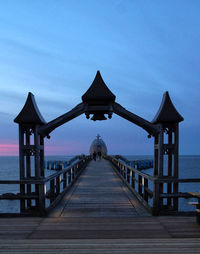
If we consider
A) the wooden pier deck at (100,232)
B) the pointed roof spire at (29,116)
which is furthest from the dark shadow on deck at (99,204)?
the pointed roof spire at (29,116)

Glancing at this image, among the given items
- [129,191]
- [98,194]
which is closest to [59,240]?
[98,194]

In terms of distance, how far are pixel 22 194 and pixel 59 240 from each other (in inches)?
93.1

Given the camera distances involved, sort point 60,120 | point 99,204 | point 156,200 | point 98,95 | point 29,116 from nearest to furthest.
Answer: point 156,200 → point 29,116 → point 98,95 → point 60,120 → point 99,204

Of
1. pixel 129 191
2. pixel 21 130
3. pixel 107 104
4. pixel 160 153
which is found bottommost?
pixel 129 191

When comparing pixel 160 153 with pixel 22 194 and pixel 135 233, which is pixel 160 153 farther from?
pixel 22 194

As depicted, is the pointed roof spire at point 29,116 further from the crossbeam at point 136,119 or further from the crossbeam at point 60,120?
the crossbeam at point 136,119

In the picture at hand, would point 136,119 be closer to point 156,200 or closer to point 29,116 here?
point 156,200

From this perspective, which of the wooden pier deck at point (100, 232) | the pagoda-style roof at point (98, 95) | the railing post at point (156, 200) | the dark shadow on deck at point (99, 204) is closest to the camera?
the wooden pier deck at point (100, 232)

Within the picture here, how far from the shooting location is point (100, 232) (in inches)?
191

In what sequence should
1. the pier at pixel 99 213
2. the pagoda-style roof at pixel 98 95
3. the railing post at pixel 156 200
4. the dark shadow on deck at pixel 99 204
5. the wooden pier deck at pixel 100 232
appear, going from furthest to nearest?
1. the pagoda-style roof at pixel 98 95
2. the dark shadow on deck at pixel 99 204
3. the railing post at pixel 156 200
4. the pier at pixel 99 213
5. the wooden pier deck at pixel 100 232

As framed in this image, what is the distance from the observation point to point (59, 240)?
4.37m

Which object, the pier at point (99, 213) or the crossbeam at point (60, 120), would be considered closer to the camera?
the pier at point (99, 213)

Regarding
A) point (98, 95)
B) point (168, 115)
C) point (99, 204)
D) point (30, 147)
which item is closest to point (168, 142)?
point (168, 115)

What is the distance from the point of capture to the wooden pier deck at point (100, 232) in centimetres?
399
